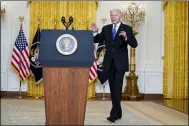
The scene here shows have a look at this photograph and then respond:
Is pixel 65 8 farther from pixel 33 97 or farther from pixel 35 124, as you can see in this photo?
pixel 35 124

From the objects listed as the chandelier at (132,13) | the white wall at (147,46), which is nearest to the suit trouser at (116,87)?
the chandelier at (132,13)

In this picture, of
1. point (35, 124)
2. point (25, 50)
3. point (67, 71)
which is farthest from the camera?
point (25, 50)

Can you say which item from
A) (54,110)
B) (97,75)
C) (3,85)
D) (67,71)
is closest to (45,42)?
(67,71)

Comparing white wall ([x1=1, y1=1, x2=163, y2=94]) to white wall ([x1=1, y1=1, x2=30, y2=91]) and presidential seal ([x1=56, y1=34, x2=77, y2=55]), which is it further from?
presidential seal ([x1=56, y1=34, x2=77, y2=55])

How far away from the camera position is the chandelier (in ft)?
30.4

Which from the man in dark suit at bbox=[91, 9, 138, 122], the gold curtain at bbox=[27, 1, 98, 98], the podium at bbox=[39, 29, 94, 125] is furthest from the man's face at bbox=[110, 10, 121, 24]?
the gold curtain at bbox=[27, 1, 98, 98]

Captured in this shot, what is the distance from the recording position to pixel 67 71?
339cm

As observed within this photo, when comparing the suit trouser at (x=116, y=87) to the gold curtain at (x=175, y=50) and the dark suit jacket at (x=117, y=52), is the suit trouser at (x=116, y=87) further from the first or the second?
the gold curtain at (x=175, y=50)

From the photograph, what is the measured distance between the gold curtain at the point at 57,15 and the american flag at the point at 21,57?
12.0 inches

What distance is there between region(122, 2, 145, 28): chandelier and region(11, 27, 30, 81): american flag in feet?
9.55

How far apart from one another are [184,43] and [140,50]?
130cm

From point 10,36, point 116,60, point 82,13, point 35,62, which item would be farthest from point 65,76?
point 10,36

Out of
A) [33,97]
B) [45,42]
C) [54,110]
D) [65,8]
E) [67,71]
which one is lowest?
[33,97]

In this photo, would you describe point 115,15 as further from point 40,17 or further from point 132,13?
point 40,17
